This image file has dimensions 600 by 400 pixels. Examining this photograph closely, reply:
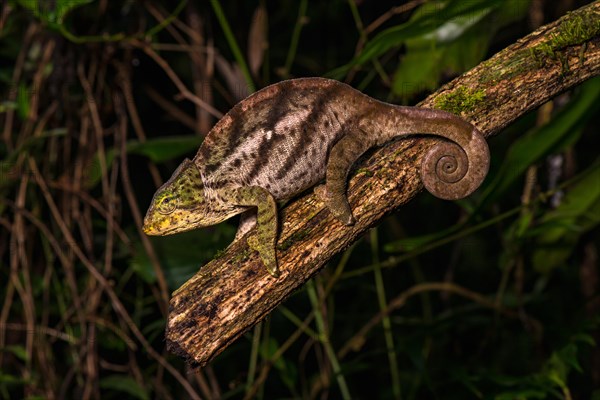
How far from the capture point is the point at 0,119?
12.4ft

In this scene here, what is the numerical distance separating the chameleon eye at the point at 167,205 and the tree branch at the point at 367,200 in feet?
0.68

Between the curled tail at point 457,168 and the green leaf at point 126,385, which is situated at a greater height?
the curled tail at point 457,168

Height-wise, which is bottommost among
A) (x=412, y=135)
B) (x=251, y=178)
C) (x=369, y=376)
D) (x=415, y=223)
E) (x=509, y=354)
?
(x=509, y=354)

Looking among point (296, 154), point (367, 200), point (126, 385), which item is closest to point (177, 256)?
point (126, 385)

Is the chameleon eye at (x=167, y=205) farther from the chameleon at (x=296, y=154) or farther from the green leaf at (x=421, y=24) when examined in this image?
the green leaf at (x=421, y=24)

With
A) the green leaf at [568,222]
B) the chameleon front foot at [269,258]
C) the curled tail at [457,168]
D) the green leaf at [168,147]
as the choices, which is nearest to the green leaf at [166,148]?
the green leaf at [168,147]

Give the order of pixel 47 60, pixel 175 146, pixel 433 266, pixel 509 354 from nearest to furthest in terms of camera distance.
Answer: pixel 175 146
pixel 47 60
pixel 509 354
pixel 433 266

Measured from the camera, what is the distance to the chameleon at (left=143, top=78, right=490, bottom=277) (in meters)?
1.71

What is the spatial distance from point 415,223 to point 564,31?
11.0ft

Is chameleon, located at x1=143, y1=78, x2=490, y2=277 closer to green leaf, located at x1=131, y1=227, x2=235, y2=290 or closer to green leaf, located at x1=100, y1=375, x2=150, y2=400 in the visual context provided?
green leaf, located at x1=131, y1=227, x2=235, y2=290

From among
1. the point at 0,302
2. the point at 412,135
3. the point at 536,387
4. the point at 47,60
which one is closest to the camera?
the point at 412,135

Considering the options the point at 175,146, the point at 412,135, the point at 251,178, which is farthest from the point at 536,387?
the point at 175,146

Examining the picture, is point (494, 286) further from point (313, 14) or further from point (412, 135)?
point (412, 135)

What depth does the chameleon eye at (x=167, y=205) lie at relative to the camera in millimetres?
1911
